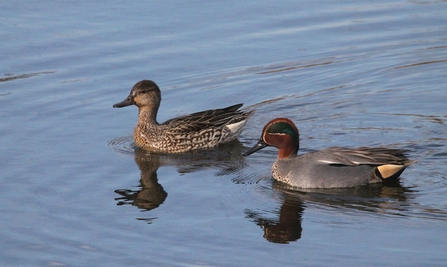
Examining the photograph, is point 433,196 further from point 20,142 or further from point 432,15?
point 432,15

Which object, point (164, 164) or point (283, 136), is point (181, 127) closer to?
point (164, 164)

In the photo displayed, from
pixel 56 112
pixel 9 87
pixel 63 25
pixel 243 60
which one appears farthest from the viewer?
pixel 63 25

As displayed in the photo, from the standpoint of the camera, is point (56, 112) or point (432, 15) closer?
point (56, 112)

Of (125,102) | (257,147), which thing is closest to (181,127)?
(125,102)

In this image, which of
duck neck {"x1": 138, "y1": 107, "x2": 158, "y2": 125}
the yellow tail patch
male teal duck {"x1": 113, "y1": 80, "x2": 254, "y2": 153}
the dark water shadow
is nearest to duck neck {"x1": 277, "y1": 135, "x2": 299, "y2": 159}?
the dark water shadow

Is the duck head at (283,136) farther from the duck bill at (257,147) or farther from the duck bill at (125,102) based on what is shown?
the duck bill at (125,102)

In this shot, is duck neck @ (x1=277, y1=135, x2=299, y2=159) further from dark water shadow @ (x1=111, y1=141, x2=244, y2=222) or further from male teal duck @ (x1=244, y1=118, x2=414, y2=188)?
dark water shadow @ (x1=111, y1=141, x2=244, y2=222)

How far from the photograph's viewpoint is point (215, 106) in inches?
583

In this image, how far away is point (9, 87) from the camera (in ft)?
49.9

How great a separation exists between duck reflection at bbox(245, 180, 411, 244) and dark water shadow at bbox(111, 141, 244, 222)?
1.10 meters

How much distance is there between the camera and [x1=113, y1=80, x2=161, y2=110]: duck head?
13.7m

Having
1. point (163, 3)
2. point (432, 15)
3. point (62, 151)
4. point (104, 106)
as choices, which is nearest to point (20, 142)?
point (62, 151)

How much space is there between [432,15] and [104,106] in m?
7.38

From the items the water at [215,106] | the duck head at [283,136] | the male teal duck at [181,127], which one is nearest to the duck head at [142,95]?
the male teal duck at [181,127]
